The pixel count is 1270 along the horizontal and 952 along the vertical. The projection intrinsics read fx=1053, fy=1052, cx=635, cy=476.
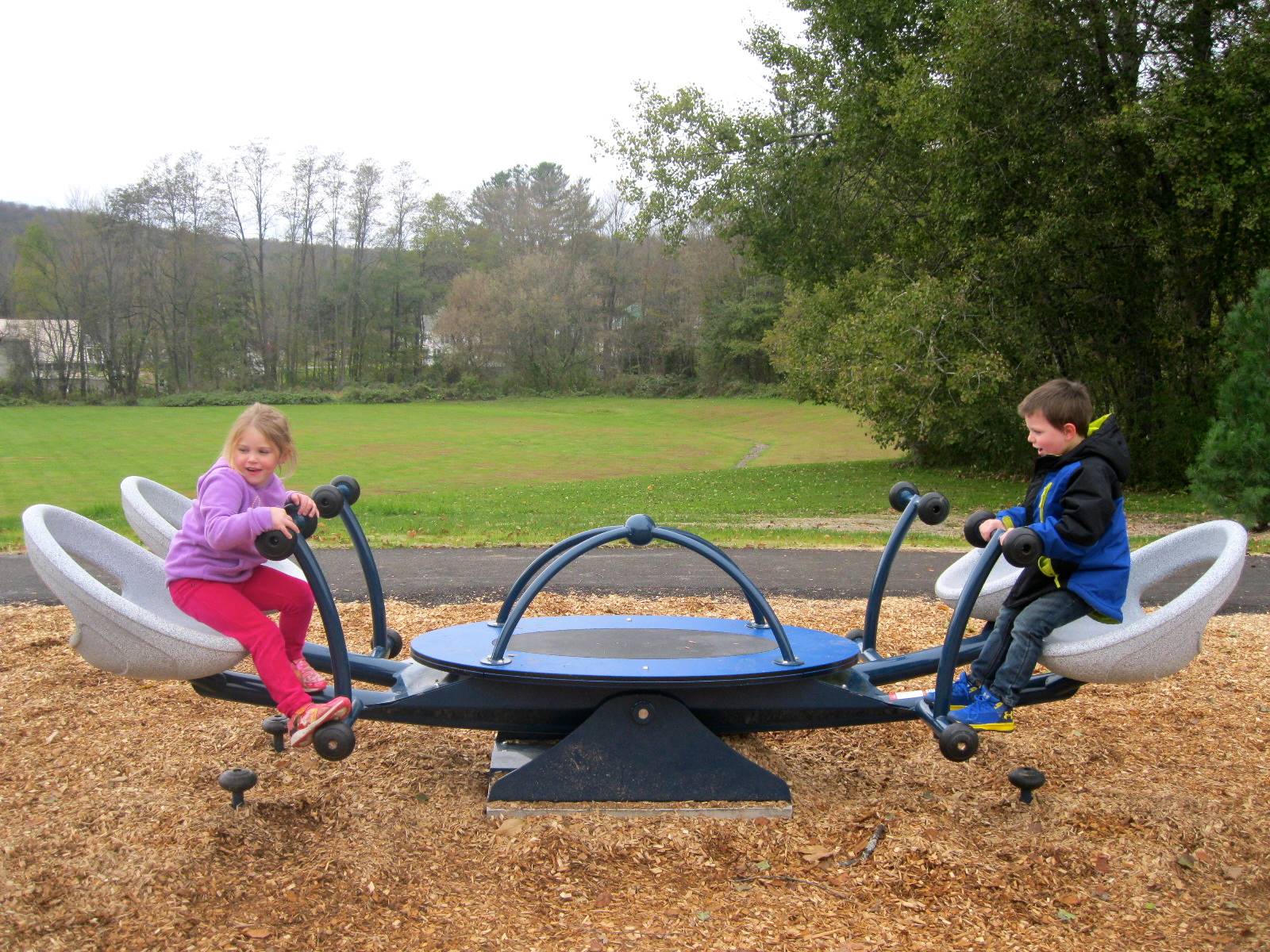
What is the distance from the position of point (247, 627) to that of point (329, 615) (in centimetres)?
34

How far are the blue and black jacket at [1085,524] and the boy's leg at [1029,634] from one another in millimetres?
47

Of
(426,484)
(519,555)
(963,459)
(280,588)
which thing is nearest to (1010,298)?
(963,459)

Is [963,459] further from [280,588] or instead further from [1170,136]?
[280,588]

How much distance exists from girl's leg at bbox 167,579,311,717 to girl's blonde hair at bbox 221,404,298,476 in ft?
1.52

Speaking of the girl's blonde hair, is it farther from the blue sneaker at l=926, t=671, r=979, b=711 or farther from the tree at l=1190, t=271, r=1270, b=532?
the tree at l=1190, t=271, r=1270, b=532

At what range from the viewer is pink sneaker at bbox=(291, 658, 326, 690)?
12.3 ft

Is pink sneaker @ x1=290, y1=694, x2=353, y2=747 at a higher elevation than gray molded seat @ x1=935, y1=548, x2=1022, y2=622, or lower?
lower

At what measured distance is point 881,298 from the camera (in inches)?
719

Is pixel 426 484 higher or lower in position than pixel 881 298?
lower

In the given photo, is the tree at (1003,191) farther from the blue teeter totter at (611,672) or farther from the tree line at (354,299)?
the tree line at (354,299)

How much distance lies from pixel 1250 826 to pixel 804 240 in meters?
19.4

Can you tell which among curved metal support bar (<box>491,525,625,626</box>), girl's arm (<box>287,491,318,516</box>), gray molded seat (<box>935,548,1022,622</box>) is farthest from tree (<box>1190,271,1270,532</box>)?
girl's arm (<box>287,491,318,516</box>)

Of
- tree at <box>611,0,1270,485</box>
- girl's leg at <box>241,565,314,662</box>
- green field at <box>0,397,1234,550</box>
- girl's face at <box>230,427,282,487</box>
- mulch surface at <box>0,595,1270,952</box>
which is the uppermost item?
tree at <box>611,0,1270,485</box>

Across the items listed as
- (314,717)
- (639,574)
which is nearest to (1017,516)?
(314,717)
